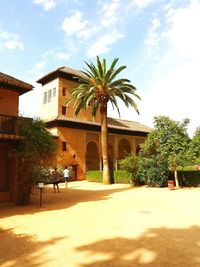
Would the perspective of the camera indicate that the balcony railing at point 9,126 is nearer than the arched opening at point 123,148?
Yes

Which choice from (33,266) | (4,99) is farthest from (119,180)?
(33,266)

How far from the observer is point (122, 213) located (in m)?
12.4

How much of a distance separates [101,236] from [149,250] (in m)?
1.90

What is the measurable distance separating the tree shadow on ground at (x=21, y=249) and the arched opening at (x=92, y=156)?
105ft

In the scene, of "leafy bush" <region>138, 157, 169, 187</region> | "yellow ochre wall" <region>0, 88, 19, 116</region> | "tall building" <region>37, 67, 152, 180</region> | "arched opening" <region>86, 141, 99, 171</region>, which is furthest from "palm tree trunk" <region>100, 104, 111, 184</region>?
"yellow ochre wall" <region>0, 88, 19, 116</region>

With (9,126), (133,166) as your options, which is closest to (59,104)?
(133,166)

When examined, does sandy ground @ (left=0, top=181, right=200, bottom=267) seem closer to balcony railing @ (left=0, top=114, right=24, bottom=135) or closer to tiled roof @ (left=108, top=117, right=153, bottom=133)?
balcony railing @ (left=0, top=114, right=24, bottom=135)

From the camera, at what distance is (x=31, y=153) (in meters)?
15.1

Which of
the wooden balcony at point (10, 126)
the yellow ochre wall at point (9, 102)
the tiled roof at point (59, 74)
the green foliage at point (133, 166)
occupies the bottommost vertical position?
the green foliage at point (133, 166)

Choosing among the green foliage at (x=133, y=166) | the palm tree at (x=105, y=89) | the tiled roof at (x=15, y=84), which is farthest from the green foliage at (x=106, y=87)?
the tiled roof at (x=15, y=84)

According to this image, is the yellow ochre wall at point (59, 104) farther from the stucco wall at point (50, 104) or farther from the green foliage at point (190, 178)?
the green foliage at point (190, 178)

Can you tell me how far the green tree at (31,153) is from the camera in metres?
15.3

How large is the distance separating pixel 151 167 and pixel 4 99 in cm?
1361

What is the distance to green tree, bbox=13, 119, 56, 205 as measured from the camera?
15.3 meters
